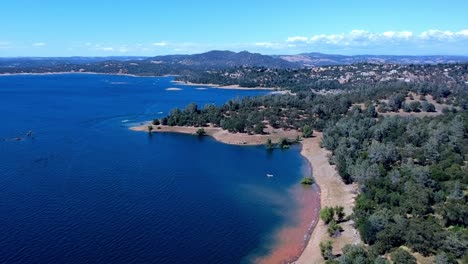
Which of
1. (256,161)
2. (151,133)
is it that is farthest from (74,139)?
(256,161)

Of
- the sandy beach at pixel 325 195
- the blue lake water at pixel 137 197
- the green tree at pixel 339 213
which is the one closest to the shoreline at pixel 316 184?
the sandy beach at pixel 325 195

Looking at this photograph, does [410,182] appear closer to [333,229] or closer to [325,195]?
[325,195]

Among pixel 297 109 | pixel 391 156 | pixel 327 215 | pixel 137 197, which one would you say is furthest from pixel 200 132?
pixel 327 215

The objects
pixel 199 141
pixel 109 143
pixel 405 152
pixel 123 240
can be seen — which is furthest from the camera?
pixel 199 141

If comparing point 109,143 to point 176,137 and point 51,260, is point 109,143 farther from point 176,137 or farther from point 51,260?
point 51,260

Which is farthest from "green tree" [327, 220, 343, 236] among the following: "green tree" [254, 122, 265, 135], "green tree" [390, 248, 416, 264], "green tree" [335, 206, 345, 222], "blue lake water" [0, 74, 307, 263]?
"green tree" [254, 122, 265, 135]

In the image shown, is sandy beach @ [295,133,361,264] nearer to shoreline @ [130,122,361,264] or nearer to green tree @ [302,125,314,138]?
shoreline @ [130,122,361,264]

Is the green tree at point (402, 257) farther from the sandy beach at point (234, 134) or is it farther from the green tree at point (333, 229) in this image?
the sandy beach at point (234, 134)
